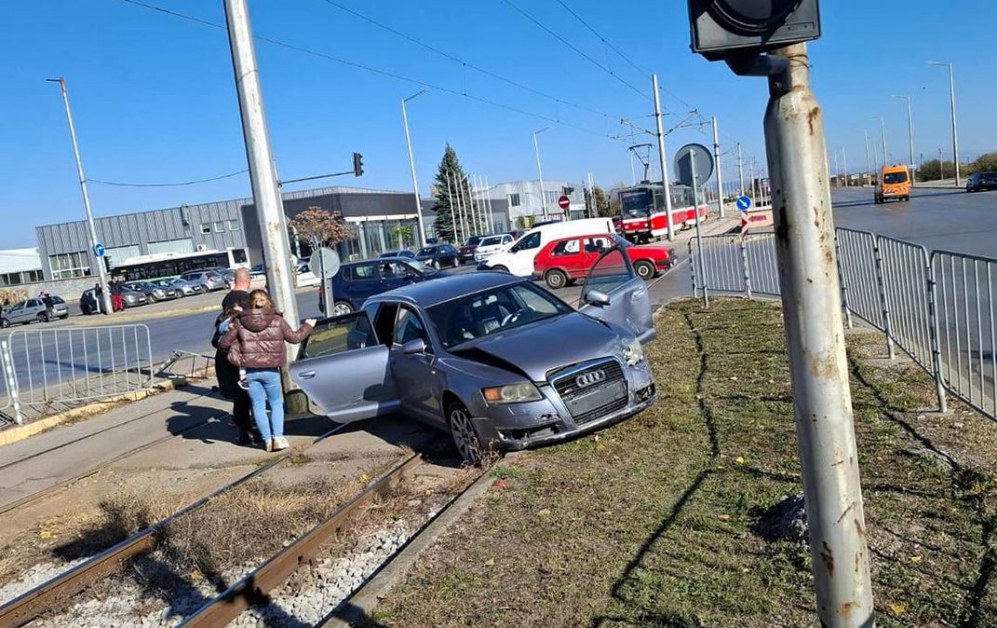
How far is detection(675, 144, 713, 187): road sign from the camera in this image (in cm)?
1265

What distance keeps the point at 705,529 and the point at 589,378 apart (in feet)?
7.50

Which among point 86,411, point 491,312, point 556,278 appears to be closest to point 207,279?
point 556,278

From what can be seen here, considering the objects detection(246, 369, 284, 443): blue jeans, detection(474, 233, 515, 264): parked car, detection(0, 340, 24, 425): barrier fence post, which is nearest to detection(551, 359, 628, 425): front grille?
detection(246, 369, 284, 443): blue jeans

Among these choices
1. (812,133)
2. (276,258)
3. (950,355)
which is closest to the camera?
(812,133)

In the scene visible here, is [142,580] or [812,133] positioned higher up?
[812,133]

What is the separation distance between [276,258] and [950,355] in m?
7.40

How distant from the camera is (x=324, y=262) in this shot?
48.1 ft

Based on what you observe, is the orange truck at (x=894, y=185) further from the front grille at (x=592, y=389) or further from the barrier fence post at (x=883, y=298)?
the front grille at (x=592, y=389)

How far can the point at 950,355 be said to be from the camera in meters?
A: 6.24

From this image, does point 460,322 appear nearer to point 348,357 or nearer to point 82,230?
point 348,357

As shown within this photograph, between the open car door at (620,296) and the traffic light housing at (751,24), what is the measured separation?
6.33m

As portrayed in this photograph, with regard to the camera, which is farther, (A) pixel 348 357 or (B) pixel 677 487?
(A) pixel 348 357

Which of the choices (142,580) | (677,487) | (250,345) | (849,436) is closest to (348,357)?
(250,345)

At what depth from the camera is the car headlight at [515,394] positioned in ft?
21.0
